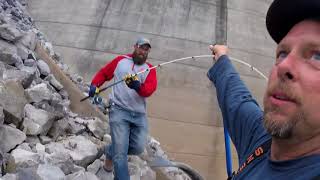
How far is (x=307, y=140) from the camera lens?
138 centimetres

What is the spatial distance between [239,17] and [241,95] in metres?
13.4

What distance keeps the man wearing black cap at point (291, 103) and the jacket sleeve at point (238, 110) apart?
0.04 metres

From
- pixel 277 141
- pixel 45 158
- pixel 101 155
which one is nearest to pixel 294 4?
pixel 277 141

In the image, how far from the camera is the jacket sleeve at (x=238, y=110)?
1.79m

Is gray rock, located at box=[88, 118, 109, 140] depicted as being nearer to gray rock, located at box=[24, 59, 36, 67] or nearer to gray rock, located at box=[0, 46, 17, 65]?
gray rock, located at box=[24, 59, 36, 67]

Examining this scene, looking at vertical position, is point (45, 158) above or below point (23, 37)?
below

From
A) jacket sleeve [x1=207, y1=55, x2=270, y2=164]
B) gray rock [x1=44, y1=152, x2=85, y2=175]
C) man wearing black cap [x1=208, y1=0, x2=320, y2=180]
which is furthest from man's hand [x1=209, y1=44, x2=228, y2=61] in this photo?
gray rock [x1=44, y1=152, x2=85, y2=175]

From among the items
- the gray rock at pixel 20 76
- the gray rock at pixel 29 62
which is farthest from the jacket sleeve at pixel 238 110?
the gray rock at pixel 29 62

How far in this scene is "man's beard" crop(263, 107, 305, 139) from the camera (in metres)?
1.34

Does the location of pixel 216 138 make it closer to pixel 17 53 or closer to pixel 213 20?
pixel 213 20

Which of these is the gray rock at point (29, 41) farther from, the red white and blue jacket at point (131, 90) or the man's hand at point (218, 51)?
the man's hand at point (218, 51)

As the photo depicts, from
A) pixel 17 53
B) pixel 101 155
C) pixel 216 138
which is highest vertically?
pixel 17 53

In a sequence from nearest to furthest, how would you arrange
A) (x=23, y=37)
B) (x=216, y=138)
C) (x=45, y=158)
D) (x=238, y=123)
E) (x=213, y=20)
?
(x=238, y=123), (x=45, y=158), (x=23, y=37), (x=216, y=138), (x=213, y=20)

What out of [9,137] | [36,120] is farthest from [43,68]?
[9,137]
